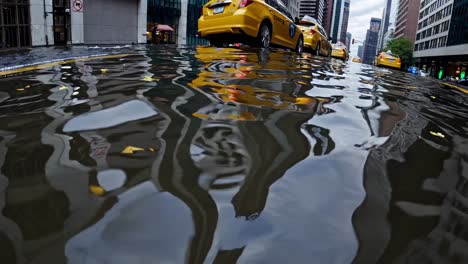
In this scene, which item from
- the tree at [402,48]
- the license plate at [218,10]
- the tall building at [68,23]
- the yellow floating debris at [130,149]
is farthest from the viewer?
the tree at [402,48]

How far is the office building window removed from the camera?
21422 mm

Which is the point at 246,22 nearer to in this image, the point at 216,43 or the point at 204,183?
the point at 216,43

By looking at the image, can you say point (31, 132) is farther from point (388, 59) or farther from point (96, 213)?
point (388, 59)

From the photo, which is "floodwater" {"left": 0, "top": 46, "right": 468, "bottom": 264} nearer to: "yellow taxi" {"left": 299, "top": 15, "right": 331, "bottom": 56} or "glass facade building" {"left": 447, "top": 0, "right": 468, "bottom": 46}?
"yellow taxi" {"left": 299, "top": 15, "right": 331, "bottom": 56}

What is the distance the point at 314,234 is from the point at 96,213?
888 millimetres

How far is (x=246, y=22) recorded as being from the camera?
921 centimetres

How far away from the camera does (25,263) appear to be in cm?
118

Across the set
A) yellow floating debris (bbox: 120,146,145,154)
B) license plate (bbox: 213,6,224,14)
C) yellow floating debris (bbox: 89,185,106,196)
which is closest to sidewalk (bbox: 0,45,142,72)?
license plate (bbox: 213,6,224,14)

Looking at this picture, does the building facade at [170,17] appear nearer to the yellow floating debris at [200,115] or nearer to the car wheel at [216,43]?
the car wheel at [216,43]

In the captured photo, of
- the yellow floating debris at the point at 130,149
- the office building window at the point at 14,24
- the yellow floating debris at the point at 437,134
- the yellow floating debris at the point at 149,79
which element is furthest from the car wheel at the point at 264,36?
the office building window at the point at 14,24

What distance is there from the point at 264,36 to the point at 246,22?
1282 millimetres

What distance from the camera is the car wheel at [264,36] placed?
1014cm

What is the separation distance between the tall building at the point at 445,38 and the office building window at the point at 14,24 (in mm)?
56595

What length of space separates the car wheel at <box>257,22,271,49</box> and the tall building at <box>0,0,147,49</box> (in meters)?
14.6
